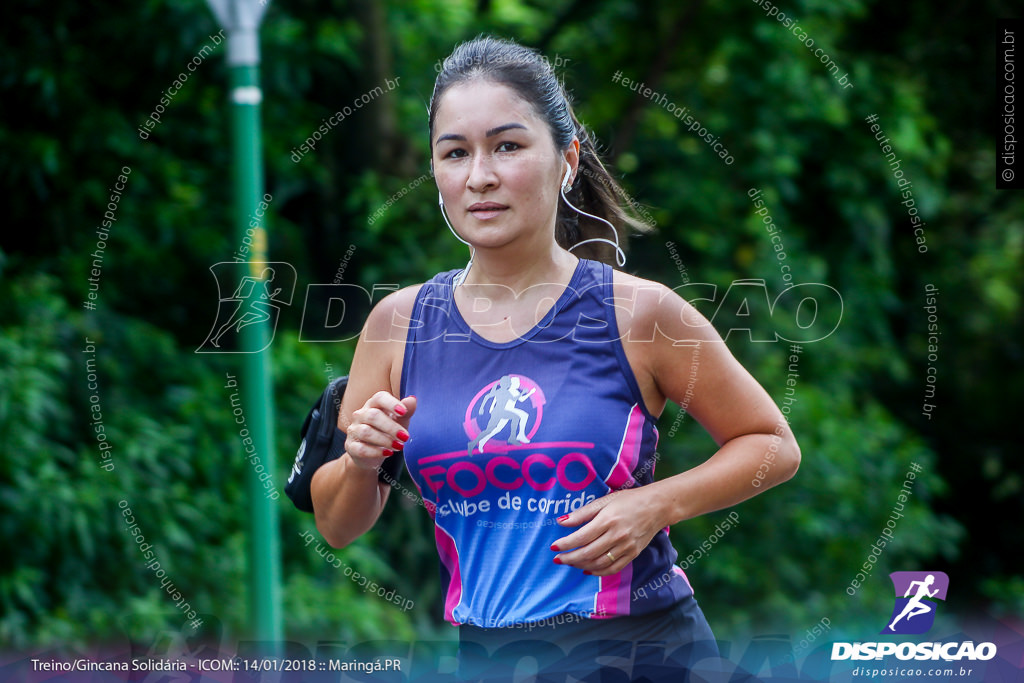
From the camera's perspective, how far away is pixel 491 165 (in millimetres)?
1835

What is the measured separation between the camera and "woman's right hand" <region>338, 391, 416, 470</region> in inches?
66.5

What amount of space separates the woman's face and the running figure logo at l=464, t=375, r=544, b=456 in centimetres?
27

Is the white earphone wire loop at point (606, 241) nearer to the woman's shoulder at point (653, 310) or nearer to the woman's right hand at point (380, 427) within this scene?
the woman's shoulder at point (653, 310)

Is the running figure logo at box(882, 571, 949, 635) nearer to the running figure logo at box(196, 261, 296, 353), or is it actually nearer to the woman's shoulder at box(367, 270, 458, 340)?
the woman's shoulder at box(367, 270, 458, 340)

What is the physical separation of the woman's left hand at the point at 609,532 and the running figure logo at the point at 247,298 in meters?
1.73

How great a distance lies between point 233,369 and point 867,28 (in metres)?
3.94

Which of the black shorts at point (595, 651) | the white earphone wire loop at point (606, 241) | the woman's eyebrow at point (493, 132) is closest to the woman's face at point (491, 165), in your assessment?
the woman's eyebrow at point (493, 132)

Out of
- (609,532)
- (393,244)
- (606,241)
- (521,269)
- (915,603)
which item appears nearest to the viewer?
(609,532)

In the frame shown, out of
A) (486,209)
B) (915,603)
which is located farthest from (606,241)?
(915,603)

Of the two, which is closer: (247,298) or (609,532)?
(609,532)

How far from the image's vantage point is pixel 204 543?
431 centimetres

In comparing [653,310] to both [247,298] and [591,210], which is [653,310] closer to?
[591,210]

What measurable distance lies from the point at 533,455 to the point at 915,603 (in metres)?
1.49

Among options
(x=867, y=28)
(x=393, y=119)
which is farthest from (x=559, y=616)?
(x=867, y=28)
